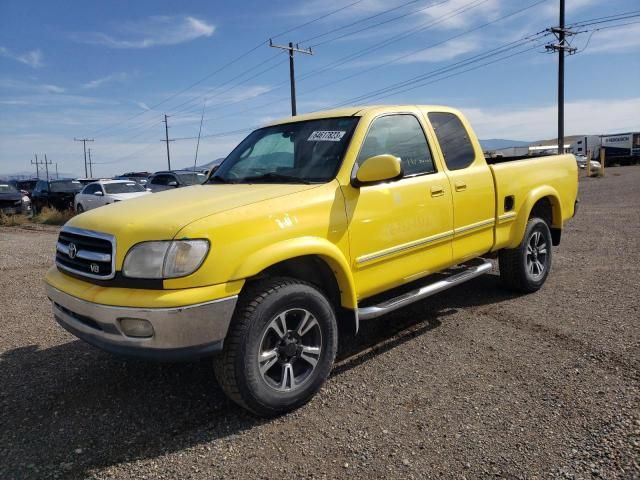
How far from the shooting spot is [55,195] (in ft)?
72.3

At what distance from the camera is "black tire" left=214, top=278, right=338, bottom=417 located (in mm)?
2898

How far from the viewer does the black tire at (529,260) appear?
17.4 ft

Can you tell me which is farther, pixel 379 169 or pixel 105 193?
pixel 105 193

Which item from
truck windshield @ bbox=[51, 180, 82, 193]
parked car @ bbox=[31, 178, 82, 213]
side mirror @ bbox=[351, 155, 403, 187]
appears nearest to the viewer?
side mirror @ bbox=[351, 155, 403, 187]

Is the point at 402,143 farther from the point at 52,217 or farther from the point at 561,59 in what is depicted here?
the point at 561,59

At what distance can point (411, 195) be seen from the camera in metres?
3.88

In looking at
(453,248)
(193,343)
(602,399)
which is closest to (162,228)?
(193,343)

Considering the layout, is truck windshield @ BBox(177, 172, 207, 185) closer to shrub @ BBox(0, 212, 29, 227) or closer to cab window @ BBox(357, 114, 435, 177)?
shrub @ BBox(0, 212, 29, 227)

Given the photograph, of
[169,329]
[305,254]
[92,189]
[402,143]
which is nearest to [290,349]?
[305,254]

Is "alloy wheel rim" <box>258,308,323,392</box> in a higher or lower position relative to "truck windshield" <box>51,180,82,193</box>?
lower

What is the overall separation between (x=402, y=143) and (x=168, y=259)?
7.26 ft

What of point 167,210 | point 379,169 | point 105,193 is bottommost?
point 167,210

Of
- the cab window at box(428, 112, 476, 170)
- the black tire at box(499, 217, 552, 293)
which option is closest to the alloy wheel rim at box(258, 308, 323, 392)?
the cab window at box(428, 112, 476, 170)

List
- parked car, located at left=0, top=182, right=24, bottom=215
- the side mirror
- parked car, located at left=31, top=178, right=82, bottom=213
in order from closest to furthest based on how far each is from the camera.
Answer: the side mirror → parked car, located at left=0, top=182, right=24, bottom=215 → parked car, located at left=31, top=178, right=82, bottom=213
